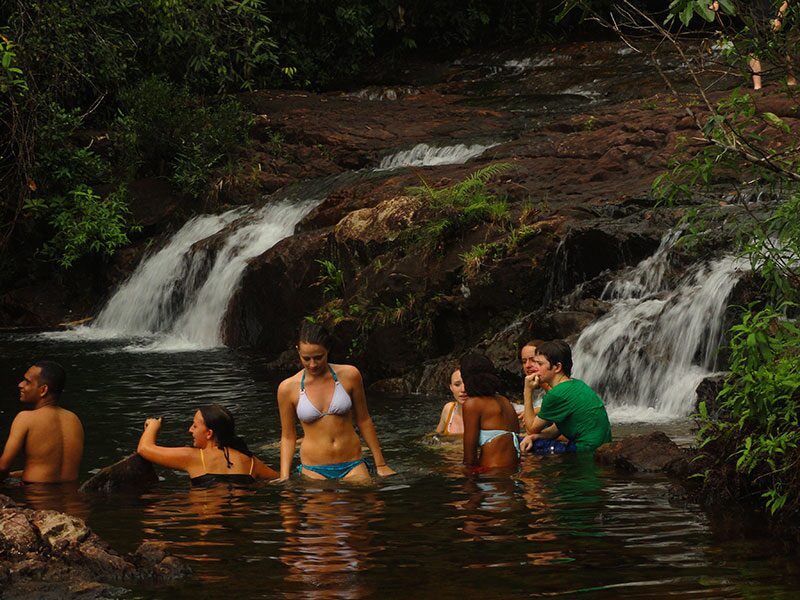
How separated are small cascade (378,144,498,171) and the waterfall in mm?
6911

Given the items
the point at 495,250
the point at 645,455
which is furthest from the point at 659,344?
the point at 645,455

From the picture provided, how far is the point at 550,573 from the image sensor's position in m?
6.73

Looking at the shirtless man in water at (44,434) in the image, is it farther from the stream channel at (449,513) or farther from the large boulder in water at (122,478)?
the large boulder in water at (122,478)

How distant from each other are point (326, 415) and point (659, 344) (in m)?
5.43

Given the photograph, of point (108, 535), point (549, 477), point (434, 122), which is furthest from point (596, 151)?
point (108, 535)

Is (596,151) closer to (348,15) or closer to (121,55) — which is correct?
(121,55)

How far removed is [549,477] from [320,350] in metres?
2.08

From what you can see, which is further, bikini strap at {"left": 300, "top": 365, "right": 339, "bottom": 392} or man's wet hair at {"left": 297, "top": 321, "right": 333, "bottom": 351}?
bikini strap at {"left": 300, "top": 365, "right": 339, "bottom": 392}

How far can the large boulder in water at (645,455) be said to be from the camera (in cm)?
949

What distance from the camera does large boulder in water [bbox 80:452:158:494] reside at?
9484mm

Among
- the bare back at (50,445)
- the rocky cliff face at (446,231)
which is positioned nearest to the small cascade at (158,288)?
the rocky cliff face at (446,231)

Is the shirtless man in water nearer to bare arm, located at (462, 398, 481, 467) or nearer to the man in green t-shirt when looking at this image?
bare arm, located at (462, 398, 481, 467)

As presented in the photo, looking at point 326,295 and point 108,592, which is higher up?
point 326,295

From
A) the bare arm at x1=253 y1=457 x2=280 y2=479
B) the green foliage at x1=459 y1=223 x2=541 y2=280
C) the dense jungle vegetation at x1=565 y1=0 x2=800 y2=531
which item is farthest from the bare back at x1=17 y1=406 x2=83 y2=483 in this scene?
the green foliage at x1=459 y1=223 x2=541 y2=280
